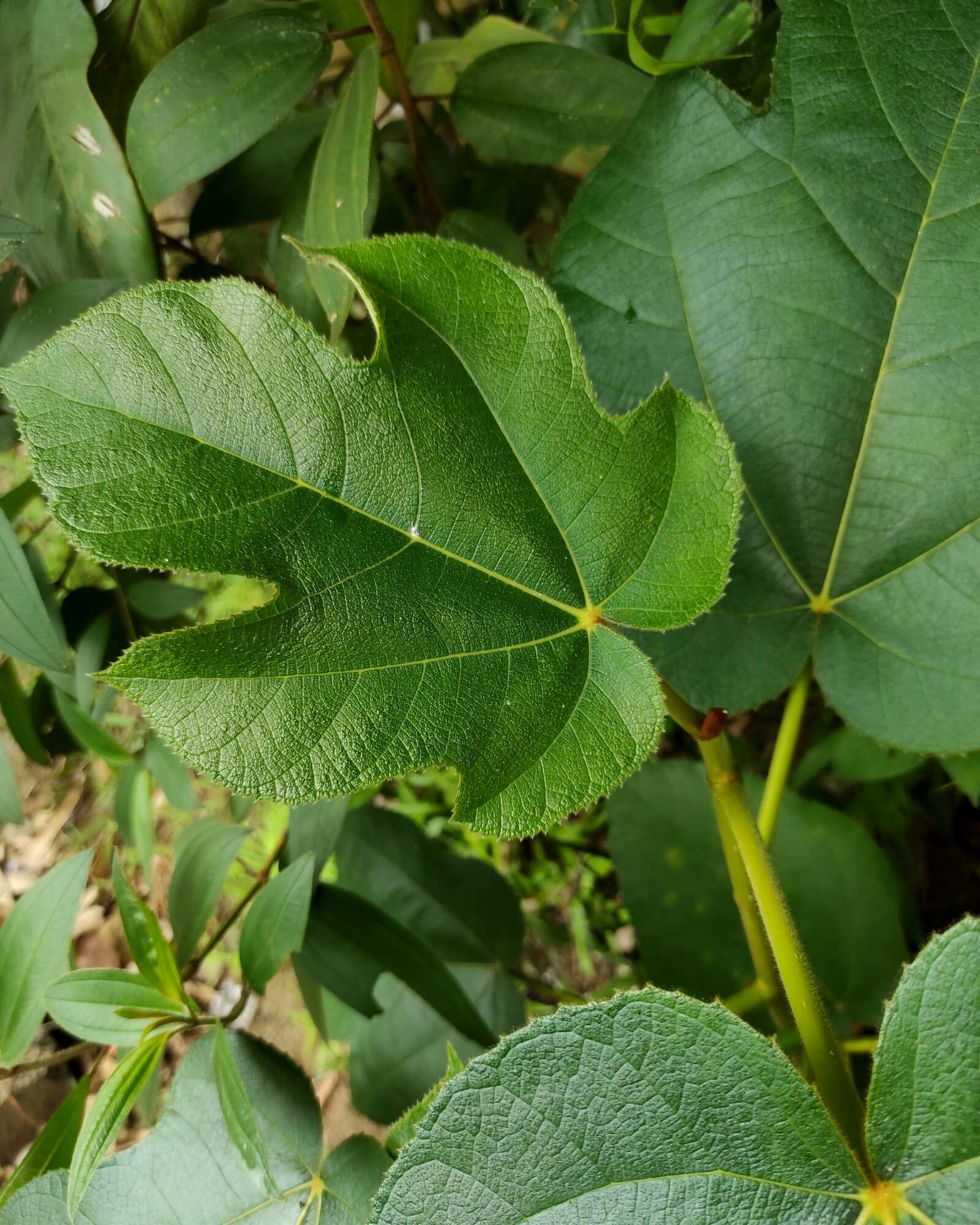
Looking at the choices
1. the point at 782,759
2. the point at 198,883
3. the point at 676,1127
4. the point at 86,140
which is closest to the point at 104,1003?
the point at 198,883

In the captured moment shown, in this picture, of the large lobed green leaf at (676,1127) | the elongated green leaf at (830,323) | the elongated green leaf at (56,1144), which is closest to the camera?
the large lobed green leaf at (676,1127)

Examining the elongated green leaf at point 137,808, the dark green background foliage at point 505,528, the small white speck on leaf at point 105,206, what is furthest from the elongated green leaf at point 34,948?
the small white speck on leaf at point 105,206

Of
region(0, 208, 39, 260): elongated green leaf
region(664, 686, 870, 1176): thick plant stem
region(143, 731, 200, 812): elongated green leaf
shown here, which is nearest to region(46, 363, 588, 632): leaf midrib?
region(664, 686, 870, 1176): thick plant stem

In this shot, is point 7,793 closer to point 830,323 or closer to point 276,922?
point 276,922

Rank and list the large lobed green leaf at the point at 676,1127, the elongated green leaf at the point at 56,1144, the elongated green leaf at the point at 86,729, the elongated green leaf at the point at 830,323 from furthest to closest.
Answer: the elongated green leaf at the point at 86,729, the elongated green leaf at the point at 56,1144, the elongated green leaf at the point at 830,323, the large lobed green leaf at the point at 676,1127

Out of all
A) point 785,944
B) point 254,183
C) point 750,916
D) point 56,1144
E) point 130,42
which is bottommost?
point 56,1144

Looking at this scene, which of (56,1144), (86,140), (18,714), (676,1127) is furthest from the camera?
(18,714)

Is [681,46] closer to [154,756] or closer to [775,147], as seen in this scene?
[775,147]

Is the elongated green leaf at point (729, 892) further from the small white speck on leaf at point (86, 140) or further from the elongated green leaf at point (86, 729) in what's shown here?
the small white speck on leaf at point (86, 140)
